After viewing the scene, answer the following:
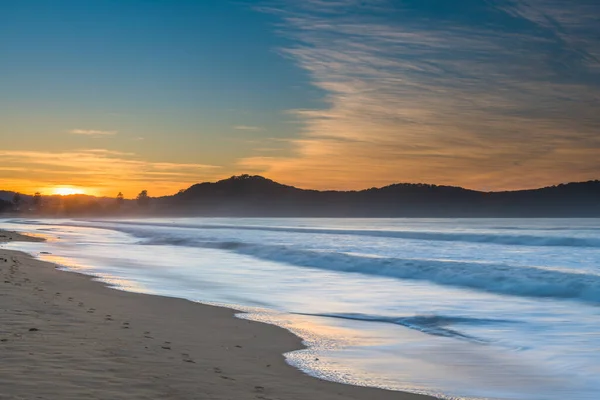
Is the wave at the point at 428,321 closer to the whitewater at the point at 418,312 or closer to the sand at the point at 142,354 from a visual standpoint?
the whitewater at the point at 418,312

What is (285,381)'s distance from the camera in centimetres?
706

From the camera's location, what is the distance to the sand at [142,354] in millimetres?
6098

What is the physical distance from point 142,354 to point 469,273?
16676mm

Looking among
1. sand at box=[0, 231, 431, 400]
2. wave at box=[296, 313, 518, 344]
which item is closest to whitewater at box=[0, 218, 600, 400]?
wave at box=[296, 313, 518, 344]

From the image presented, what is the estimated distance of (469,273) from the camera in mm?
22609

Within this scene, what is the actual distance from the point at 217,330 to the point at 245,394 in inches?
169

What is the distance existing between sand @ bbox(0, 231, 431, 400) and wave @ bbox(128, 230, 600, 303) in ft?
31.6

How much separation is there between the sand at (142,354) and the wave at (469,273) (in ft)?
31.6

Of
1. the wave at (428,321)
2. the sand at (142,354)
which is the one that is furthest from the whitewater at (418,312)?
the sand at (142,354)

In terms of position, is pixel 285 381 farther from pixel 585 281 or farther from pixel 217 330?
pixel 585 281

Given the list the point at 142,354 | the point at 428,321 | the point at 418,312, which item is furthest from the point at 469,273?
the point at 142,354

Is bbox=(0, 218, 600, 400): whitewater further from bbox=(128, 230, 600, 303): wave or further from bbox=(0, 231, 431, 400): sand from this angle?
bbox=(0, 231, 431, 400): sand

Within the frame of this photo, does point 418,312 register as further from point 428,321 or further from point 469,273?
point 469,273

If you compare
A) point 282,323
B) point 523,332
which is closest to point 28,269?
point 282,323
